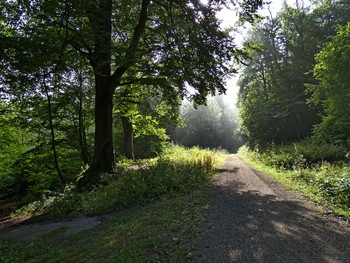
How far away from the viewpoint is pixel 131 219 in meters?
4.96

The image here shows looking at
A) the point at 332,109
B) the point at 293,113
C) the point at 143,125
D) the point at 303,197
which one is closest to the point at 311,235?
the point at 303,197

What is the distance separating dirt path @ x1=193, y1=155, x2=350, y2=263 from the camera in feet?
9.52

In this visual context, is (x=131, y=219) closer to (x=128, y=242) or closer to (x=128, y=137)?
(x=128, y=242)

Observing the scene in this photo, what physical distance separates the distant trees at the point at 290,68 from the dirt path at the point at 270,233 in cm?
1528

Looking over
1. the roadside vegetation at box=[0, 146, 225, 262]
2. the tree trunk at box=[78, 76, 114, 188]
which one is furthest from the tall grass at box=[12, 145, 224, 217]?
the tree trunk at box=[78, 76, 114, 188]

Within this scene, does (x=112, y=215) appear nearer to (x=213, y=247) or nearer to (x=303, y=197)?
(x=213, y=247)

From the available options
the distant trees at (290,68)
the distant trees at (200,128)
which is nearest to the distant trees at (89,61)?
the distant trees at (290,68)

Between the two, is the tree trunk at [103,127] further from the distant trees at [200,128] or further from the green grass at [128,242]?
the distant trees at [200,128]

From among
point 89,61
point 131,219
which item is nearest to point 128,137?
point 89,61

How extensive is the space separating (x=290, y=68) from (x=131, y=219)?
20488 millimetres

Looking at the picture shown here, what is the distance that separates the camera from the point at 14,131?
1008 cm

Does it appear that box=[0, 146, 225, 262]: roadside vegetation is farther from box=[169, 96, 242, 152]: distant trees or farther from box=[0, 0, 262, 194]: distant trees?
box=[169, 96, 242, 152]: distant trees

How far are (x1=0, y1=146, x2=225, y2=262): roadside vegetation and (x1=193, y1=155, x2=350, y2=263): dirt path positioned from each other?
1.34 ft

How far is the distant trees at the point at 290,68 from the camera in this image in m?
18.4
